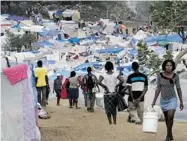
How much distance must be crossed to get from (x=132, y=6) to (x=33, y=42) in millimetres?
69016

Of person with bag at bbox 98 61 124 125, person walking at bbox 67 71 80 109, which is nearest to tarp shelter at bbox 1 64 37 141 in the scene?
person with bag at bbox 98 61 124 125

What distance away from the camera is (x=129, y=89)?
353 inches

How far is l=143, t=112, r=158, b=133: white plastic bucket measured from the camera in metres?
7.62

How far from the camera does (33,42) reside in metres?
38.2

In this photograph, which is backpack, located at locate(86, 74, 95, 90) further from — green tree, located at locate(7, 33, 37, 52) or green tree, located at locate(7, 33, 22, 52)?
green tree, located at locate(7, 33, 22, 52)

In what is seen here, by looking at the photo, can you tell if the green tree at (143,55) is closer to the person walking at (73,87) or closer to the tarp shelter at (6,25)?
the person walking at (73,87)

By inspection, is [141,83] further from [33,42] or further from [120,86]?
[33,42]

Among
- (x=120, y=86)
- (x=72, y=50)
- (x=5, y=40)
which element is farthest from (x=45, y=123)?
(x=5, y=40)

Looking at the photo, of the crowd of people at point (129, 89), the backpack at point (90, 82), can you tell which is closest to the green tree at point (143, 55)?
the crowd of people at point (129, 89)

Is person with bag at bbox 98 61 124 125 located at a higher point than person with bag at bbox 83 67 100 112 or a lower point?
higher

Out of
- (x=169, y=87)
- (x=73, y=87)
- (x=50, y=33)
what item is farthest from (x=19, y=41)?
(x=169, y=87)

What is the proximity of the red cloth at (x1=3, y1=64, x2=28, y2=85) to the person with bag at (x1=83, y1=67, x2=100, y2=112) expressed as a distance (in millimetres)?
6030

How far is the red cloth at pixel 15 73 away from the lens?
6.41 meters

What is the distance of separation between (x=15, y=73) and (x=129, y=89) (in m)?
2.96
